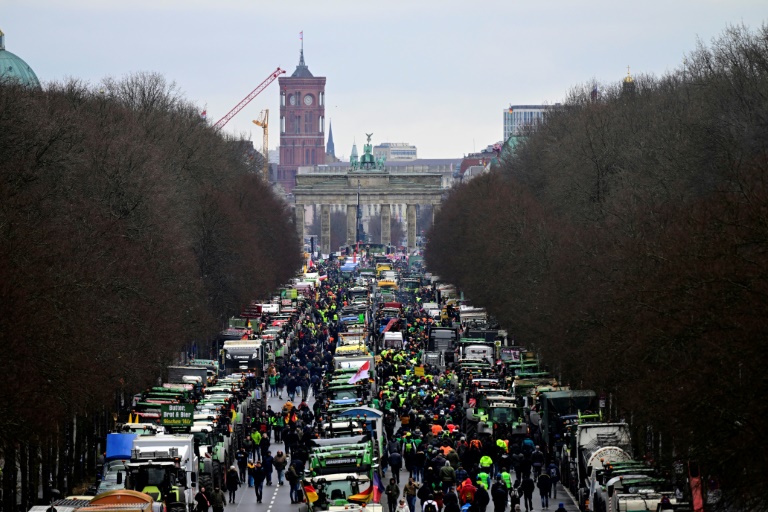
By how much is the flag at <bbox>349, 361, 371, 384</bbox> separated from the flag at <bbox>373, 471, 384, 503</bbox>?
15454mm

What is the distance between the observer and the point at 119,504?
122 ft

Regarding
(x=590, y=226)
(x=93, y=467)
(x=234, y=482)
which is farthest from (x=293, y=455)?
(x=590, y=226)

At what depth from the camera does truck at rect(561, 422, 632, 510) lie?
150ft

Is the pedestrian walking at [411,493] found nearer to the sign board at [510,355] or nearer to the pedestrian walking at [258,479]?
the pedestrian walking at [258,479]

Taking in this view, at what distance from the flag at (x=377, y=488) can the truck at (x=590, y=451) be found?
474cm

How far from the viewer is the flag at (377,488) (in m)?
44.0

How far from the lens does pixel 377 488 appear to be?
4531cm

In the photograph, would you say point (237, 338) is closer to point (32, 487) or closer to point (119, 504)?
point (32, 487)

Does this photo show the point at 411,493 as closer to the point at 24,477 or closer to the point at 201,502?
the point at 201,502

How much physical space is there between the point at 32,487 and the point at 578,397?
18476 mm

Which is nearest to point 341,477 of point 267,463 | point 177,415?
point 267,463

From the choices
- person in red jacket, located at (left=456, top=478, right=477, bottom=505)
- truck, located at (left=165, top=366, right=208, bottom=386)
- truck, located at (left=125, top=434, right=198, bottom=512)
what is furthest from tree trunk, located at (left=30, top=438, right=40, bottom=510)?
truck, located at (left=165, top=366, right=208, bottom=386)

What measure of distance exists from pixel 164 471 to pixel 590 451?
35.9 feet

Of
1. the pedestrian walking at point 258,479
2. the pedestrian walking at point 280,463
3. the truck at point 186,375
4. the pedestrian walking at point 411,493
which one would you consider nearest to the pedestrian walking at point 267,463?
the pedestrian walking at point 280,463
